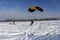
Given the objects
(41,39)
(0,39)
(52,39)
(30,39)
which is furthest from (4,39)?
(52,39)

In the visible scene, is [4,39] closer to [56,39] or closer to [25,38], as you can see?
[25,38]

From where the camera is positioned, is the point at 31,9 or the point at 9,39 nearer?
the point at 9,39

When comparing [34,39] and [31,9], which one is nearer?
[34,39]

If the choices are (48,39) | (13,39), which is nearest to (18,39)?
(13,39)

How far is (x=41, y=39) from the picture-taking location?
741 cm

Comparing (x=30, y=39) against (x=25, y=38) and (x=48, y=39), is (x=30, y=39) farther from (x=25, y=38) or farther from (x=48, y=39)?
(x=48, y=39)

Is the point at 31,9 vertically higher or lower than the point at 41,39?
higher

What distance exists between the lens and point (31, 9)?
8.90m

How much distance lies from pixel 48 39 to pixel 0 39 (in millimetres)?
1955

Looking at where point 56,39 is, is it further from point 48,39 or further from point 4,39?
point 4,39

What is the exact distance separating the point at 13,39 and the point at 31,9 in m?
2.29

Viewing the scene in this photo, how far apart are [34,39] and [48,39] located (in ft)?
1.97

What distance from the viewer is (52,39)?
7406mm

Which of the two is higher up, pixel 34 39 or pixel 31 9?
pixel 31 9
